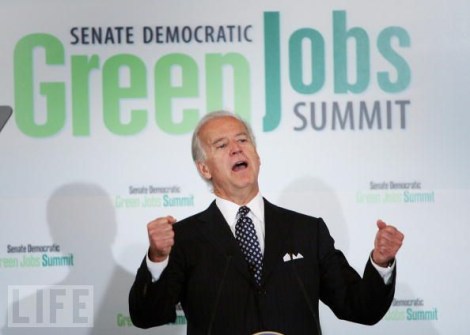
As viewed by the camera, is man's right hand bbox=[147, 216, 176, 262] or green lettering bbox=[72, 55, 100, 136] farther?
green lettering bbox=[72, 55, 100, 136]

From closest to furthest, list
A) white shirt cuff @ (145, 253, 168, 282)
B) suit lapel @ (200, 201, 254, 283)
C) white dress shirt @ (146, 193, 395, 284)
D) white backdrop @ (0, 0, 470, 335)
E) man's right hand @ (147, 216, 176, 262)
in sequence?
1. man's right hand @ (147, 216, 176, 262)
2. white shirt cuff @ (145, 253, 168, 282)
3. suit lapel @ (200, 201, 254, 283)
4. white dress shirt @ (146, 193, 395, 284)
5. white backdrop @ (0, 0, 470, 335)

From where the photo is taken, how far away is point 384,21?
4.00 m

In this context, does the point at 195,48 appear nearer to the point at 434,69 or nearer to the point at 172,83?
the point at 172,83

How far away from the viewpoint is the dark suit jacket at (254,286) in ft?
8.53

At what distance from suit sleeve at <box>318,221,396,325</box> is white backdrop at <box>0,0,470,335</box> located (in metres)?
1.20

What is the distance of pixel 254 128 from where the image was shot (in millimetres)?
3998

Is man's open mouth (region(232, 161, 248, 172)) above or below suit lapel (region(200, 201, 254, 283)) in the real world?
above

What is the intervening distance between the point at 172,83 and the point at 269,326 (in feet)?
5.85

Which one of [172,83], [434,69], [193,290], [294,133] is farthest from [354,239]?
[193,290]

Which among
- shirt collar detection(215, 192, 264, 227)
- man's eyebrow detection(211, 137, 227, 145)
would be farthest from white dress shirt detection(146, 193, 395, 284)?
man's eyebrow detection(211, 137, 227, 145)

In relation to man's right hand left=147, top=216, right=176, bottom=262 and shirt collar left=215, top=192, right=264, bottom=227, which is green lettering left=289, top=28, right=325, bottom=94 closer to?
shirt collar left=215, top=192, right=264, bottom=227

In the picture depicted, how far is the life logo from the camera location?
3990mm

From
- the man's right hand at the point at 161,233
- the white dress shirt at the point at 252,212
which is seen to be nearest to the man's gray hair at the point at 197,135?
the white dress shirt at the point at 252,212

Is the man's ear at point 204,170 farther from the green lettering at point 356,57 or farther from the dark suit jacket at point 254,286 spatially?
the green lettering at point 356,57
